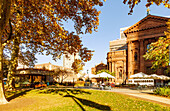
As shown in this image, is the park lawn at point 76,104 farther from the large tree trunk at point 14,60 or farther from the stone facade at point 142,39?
the stone facade at point 142,39

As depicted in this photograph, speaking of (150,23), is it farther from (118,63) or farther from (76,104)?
(76,104)

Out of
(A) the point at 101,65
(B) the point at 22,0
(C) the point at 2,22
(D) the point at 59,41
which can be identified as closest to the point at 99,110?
(D) the point at 59,41

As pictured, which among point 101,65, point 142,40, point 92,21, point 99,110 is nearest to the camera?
point 99,110

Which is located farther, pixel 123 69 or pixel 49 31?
pixel 123 69

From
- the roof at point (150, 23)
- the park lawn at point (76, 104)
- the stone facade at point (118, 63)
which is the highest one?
the roof at point (150, 23)

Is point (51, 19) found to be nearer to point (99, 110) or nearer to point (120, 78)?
point (99, 110)

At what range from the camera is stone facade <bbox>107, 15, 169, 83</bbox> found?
118ft

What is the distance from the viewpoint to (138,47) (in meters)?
39.2

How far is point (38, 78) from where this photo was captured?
40.7 m

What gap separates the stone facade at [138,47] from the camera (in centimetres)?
3582

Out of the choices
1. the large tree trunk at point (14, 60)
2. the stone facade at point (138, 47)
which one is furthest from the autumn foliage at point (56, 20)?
the stone facade at point (138, 47)

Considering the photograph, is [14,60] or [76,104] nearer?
[76,104]

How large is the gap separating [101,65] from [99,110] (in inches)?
1794

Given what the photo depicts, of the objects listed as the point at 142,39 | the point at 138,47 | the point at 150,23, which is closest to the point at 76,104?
the point at 142,39
